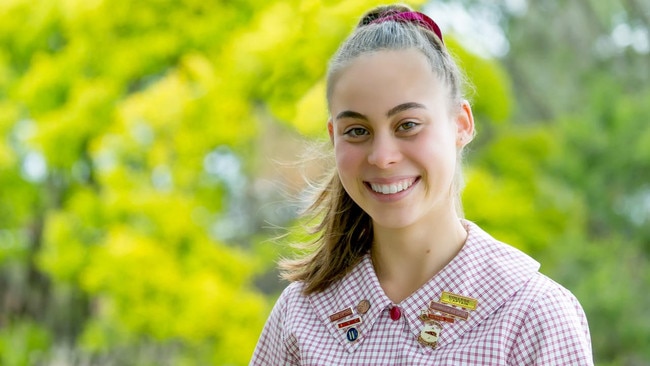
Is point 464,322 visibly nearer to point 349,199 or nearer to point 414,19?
point 349,199

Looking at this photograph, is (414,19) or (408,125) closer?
(408,125)

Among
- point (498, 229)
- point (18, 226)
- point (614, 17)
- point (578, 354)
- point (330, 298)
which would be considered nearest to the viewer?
point (578, 354)

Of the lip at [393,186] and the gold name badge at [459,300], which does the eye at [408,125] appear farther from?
the gold name badge at [459,300]

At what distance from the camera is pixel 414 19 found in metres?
1.35

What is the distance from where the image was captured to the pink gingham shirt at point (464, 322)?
3.89 feet

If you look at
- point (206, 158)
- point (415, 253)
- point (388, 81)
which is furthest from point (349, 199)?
point (206, 158)

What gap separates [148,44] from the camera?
579cm

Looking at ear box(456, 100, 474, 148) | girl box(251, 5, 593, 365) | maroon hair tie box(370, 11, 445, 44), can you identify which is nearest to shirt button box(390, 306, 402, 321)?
girl box(251, 5, 593, 365)

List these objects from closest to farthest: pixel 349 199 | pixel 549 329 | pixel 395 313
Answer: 1. pixel 549 329
2. pixel 395 313
3. pixel 349 199

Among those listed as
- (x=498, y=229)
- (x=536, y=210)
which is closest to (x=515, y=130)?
(x=536, y=210)

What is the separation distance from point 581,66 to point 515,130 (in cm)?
142

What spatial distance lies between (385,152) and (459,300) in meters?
0.21

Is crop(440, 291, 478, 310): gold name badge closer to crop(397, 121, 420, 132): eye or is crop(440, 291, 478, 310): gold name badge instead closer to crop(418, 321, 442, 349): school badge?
crop(418, 321, 442, 349): school badge

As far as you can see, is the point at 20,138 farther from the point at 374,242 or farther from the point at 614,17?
the point at 374,242
